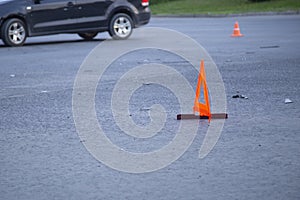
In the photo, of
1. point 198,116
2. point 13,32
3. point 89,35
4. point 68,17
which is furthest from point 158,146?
point 89,35

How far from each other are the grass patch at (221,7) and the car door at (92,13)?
49.4 ft

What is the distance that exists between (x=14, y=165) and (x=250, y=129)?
2.43 meters

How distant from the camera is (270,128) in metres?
7.59

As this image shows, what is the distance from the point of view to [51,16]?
19.8m

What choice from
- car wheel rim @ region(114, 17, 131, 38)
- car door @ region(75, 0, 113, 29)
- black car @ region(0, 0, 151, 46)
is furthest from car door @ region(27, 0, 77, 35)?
car wheel rim @ region(114, 17, 131, 38)

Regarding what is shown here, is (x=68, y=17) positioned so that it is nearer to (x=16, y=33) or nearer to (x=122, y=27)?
(x=16, y=33)

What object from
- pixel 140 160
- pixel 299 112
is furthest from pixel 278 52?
pixel 140 160

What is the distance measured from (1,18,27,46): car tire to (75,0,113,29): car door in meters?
1.47

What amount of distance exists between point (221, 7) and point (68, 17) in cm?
2104

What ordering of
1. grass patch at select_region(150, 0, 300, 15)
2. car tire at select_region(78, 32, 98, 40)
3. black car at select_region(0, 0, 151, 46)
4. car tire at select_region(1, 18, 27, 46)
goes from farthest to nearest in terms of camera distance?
1. grass patch at select_region(150, 0, 300, 15)
2. car tire at select_region(78, 32, 98, 40)
3. black car at select_region(0, 0, 151, 46)
4. car tire at select_region(1, 18, 27, 46)

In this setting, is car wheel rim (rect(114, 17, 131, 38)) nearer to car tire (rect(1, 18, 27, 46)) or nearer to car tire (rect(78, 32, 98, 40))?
car tire (rect(78, 32, 98, 40))

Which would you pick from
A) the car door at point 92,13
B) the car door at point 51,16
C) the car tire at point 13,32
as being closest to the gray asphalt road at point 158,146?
the car tire at point 13,32

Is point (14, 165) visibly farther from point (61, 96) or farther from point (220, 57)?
point (220, 57)

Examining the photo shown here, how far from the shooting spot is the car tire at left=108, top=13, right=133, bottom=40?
2062cm
